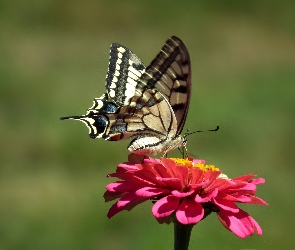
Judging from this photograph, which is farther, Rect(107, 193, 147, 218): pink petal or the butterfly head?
the butterfly head

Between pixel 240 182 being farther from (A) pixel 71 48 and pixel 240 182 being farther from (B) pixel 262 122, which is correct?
(A) pixel 71 48

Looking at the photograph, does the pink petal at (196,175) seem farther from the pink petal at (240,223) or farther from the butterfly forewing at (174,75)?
the butterfly forewing at (174,75)

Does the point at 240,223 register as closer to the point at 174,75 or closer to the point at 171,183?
the point at 171,183

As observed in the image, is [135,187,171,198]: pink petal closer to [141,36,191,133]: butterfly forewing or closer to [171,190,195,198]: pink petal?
[171,190,195,198]: pink petal

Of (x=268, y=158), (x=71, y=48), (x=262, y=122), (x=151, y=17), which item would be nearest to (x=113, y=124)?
(x=268, y=158)

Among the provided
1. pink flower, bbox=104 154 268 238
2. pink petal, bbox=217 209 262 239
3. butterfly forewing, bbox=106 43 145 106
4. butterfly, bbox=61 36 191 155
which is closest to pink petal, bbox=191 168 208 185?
pink flower, bbox=104 154 268 238
